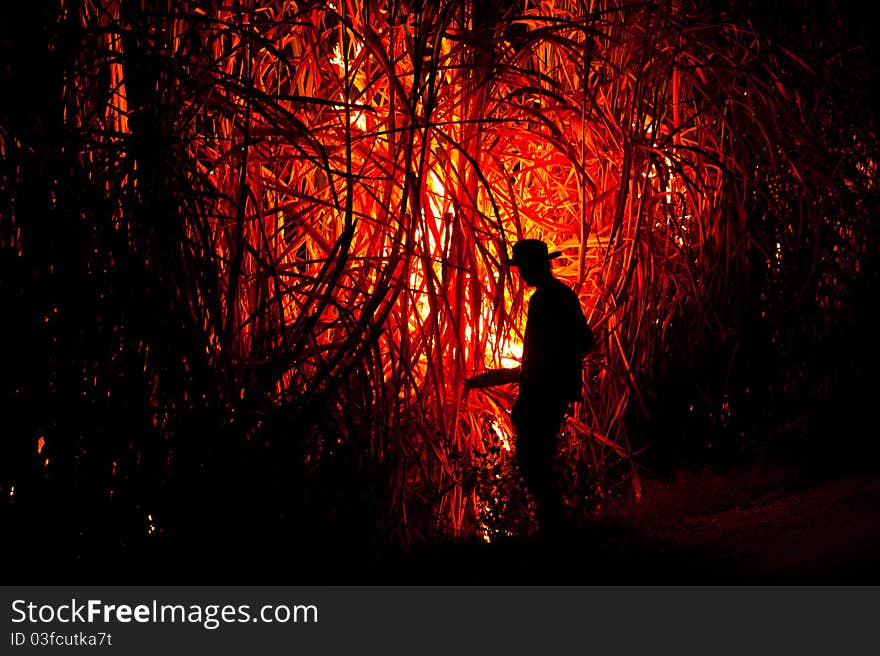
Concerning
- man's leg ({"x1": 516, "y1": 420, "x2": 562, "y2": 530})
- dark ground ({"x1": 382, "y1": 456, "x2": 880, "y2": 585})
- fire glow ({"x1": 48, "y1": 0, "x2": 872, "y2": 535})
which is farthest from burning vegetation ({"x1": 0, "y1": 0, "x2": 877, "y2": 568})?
man's leg ({"x1": 516, "y1": 420, "x2": 562, "y2": 530})

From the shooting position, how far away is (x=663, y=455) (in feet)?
17.7

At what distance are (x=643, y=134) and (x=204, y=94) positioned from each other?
6.71 feet

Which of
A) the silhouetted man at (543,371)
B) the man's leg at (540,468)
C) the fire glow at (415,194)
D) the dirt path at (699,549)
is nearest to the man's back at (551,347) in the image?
the silhouetted man at (543,371)

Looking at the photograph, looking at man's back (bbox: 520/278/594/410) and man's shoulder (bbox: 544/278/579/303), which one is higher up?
man's shoulder (bbox: 544/278/579/303)

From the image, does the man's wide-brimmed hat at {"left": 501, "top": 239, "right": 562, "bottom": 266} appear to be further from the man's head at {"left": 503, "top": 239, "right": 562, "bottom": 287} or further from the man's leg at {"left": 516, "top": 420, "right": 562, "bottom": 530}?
the man's leg at {"left": 516, "top": 420, "right": 562, "bottom": 530}

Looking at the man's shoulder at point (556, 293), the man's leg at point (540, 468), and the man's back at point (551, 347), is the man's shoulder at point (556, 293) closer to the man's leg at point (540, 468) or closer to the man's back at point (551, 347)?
the man's back at point (551, 347)

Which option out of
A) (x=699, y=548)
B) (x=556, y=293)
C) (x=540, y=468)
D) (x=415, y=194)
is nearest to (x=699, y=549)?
(x=699, y=548)

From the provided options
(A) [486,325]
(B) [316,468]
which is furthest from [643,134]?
(B) [316,468]

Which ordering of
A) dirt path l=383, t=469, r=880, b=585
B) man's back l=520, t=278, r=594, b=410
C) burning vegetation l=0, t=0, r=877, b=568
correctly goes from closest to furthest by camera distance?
dirt path l=383, t=469, r=880, b=585 < burning vegetation l=0, t=0, r=877, b=568 < man's back l=520, t=278, r=594, b=410

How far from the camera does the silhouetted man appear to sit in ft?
12.9

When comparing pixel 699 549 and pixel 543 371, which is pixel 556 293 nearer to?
pixel 543 371

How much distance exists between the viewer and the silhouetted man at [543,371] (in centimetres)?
393

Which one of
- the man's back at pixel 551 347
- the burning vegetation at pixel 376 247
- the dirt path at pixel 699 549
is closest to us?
the dirt path at pixel 699 549

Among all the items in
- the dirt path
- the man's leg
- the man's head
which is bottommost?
the dirt path
